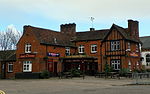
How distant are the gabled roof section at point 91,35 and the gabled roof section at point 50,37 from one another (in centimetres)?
217

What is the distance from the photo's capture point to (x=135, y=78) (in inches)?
1126

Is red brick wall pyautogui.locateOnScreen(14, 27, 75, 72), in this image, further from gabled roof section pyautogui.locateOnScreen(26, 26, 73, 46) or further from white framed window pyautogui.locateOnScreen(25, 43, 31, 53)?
gabled roof section pyautogui.locateOnScreen(26, 26, 73, 46)

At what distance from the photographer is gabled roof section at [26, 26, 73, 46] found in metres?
44.7

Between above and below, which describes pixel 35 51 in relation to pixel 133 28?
below

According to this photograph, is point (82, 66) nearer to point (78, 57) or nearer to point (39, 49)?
point (78, 57)

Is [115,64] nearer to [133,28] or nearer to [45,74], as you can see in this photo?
[133,28]

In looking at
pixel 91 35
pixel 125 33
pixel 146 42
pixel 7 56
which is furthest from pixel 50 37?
pixel 146 42

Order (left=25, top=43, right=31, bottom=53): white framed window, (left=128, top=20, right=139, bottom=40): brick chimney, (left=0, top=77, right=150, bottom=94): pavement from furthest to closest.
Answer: (left=128, top=20, right=139, bottom=40): brick chimney, (left=25, top=43, right=31, bottom=53): white framed window, (left=0, top=77, right=150, bottom=94): pavement

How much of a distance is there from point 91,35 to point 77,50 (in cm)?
373

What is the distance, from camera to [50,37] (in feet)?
154

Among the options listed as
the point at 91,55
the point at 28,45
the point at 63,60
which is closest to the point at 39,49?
the point at 28,45

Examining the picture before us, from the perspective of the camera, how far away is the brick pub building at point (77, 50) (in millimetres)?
44344

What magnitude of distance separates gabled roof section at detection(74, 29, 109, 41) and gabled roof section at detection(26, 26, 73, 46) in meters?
2.17

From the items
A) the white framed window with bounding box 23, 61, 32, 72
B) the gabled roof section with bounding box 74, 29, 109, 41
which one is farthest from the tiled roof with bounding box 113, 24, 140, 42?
the white framed window with bounding box 23, 61, 32, 72
